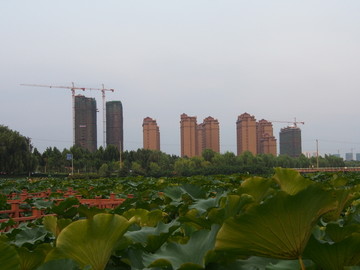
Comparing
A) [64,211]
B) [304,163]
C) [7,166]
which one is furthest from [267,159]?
[64,211]

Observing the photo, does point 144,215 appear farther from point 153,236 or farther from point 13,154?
point 13,154

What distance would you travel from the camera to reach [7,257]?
0.81 meters

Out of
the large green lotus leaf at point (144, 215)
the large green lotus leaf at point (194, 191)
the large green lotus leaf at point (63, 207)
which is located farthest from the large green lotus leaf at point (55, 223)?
the large green lotus leaf at point (63, 207)

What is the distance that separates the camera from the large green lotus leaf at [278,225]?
28.9 inches

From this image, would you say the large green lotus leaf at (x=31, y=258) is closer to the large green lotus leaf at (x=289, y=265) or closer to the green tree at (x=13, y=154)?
the large green lotus leaf at (x=289, y=265)

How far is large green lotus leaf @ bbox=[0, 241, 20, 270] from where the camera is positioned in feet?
2.64

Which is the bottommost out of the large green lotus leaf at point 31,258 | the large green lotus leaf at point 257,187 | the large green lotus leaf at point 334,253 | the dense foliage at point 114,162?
the dense foliage at point 114,162

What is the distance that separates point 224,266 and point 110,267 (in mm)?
363

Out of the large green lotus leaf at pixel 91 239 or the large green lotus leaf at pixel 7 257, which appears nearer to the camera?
the large green lotus leaf at pixel 7 257

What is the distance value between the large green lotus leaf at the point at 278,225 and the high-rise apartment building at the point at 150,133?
91.8 meters

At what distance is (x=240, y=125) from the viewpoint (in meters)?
97.4

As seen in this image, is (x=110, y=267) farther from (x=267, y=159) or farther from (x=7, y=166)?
(x=267, y=159)

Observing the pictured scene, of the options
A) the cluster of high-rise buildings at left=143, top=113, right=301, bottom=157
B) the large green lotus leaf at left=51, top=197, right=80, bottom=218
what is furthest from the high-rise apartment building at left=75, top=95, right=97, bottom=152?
the large green lotus leaf at left=51, top=197, right=80, bottom=218

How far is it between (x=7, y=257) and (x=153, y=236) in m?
0.43
